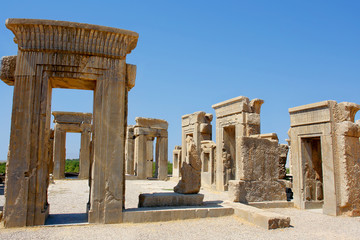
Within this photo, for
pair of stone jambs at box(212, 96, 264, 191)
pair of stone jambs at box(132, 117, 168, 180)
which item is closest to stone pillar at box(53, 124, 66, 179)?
pair of stone jambs at box(132, 117, 168, 180)

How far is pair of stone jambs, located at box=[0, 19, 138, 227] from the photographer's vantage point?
5.33m

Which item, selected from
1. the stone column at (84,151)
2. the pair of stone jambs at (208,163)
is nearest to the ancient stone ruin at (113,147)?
the pair of stone jambs at (208,163)

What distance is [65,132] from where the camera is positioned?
1931 centimetres

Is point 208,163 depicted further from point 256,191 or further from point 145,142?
point 256,191

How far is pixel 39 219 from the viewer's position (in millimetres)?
5371

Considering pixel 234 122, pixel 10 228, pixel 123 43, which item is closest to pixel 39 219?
pixel 10 228

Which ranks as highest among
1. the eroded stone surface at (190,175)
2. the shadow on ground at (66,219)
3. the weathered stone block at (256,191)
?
the eroded stone surface at (190,175)

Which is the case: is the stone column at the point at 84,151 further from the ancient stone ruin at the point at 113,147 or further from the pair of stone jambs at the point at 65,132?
the ancient stone ruin at the point at 113,147

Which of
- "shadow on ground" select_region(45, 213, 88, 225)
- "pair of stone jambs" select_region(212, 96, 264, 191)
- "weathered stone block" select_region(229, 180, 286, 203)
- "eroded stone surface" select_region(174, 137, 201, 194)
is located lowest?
"shadow on ground" select_region(45, 213, 88, 225)

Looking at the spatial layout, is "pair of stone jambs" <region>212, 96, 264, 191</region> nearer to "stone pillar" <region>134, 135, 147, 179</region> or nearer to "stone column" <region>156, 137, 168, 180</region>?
"stone column" <region>156, 137, 168, 180</region>

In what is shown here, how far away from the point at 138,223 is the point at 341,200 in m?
5.26

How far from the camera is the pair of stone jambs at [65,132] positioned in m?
18.9

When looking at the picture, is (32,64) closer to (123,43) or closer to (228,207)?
(123,43)

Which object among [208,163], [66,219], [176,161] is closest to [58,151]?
[176,161]
